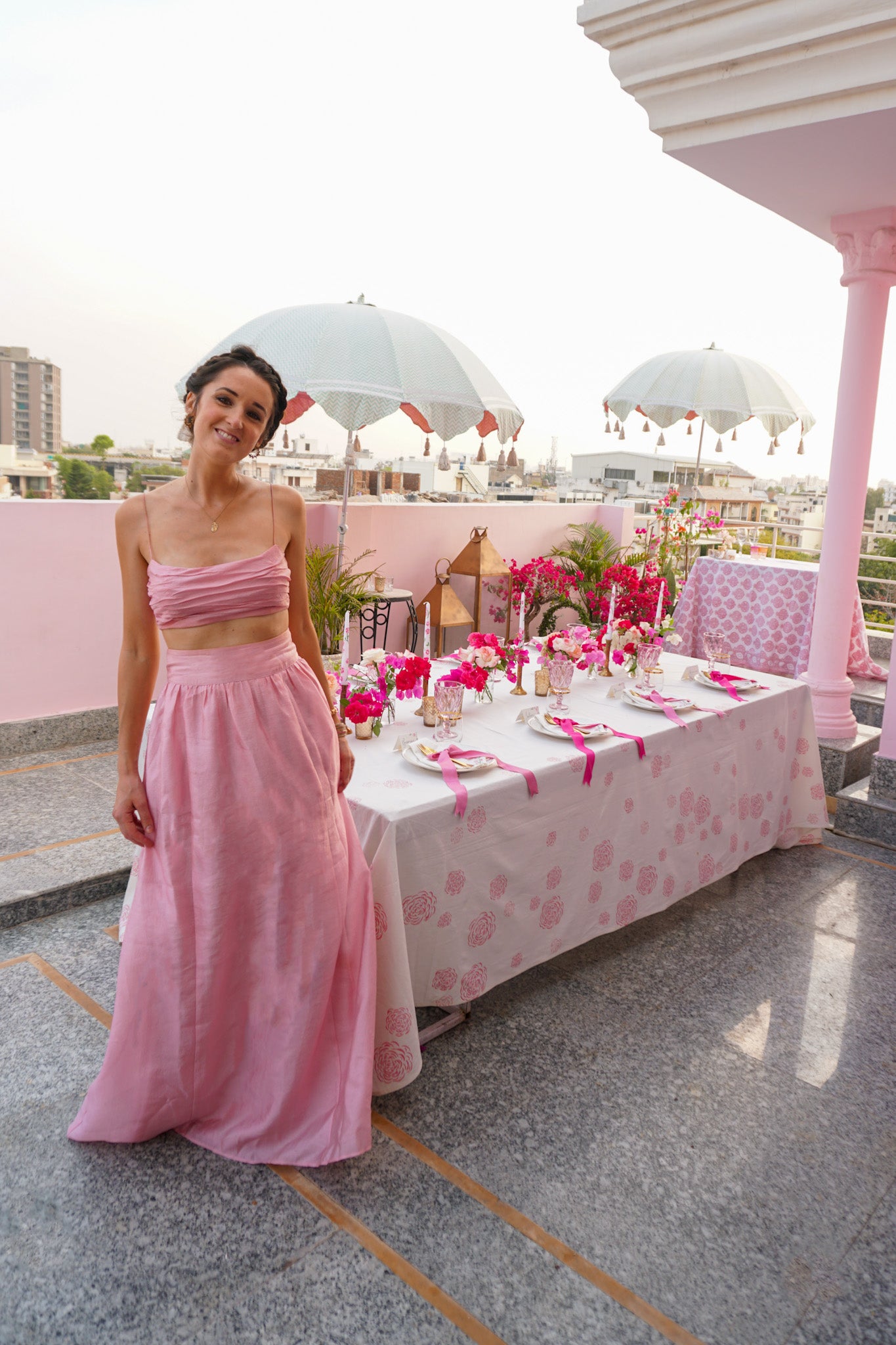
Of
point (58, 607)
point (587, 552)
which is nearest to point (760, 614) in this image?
point (587, 552)

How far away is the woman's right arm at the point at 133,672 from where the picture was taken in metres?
1.73

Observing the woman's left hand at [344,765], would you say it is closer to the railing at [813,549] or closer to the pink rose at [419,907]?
the pink rose at [419,907]

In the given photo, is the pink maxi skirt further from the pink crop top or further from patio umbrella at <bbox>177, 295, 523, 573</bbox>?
patio umbrella at <bbox>177, 295, 523, 573</bbox>

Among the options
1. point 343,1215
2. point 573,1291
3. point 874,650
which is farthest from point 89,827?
point 874,650

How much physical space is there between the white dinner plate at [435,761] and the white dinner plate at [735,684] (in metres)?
1.32

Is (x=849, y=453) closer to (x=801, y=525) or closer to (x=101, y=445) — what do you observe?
(x=801, y=525)

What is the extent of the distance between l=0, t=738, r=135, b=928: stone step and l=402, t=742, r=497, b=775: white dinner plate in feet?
4.29

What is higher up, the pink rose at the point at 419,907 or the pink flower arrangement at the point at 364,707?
the pink flower arrangement at the point at 364,707

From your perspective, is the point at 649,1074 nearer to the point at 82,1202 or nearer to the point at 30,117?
the point at 82,1202

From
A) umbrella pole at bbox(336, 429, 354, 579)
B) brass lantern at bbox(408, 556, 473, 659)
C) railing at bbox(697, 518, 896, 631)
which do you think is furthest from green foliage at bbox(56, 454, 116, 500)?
railing at bbox(697, 518, 896, 631)

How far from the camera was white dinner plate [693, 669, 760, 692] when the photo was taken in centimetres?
333

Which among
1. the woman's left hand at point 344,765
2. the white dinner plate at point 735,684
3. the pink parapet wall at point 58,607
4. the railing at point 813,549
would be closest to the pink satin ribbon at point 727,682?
the white dinner plate at point 735,684

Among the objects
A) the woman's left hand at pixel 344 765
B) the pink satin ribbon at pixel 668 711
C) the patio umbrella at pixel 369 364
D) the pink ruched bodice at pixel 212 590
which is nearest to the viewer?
the pink ruched bodice at pixel 212 590

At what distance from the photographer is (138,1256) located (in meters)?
1.62
